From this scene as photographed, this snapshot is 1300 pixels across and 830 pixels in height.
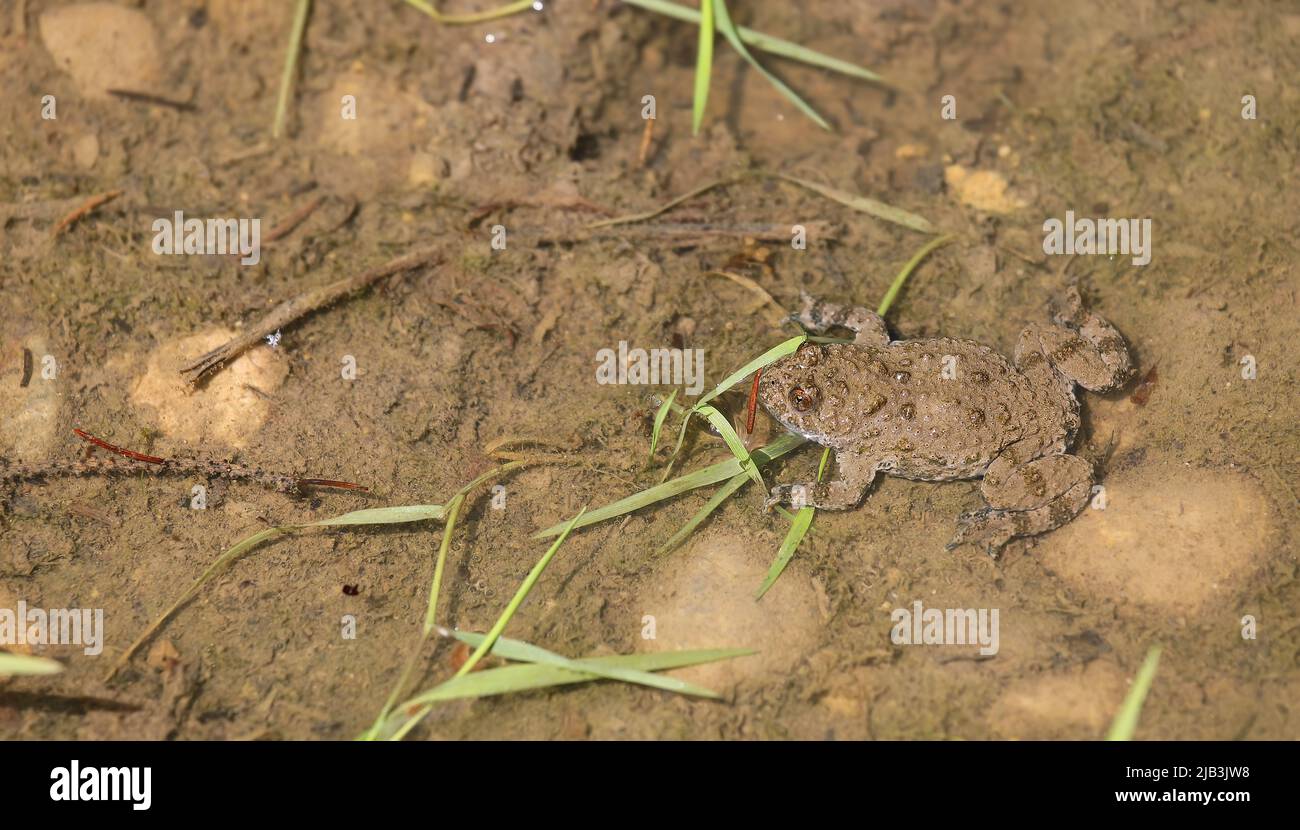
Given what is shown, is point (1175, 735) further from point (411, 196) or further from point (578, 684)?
point (411, 196)

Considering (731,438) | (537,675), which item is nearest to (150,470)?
(537,675)

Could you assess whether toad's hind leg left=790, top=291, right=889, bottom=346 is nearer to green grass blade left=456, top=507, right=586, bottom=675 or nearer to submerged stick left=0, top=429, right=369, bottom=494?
green grass blade left=456, top=507, right=586, bottom=675

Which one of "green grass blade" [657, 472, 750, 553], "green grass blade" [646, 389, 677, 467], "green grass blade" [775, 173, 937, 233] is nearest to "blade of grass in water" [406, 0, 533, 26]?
"green grass blade" [775, 173, 937, 233]

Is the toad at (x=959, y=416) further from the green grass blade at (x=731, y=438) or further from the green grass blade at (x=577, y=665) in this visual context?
the green grass blade at (x=577, y=665)

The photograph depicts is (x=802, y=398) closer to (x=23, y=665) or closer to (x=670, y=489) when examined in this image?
→ (x=670, y=489)
